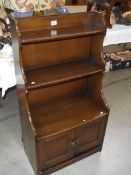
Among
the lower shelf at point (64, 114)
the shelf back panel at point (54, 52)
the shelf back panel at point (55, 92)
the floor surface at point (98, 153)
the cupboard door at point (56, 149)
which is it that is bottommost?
the floor surface at point (98, 153)

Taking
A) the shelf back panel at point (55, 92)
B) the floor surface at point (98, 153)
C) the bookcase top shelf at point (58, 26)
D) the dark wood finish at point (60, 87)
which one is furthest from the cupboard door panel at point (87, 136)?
the bookcase top shelf at point (58, 26)

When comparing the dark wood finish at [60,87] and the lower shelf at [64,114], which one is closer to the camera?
the dark wood finish at [60,87]

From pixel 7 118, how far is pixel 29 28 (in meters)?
1.16

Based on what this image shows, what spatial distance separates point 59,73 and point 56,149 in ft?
1.85

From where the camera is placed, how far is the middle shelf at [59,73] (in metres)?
1.39

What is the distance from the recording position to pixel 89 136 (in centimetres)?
170

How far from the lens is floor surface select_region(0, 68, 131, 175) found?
1.73 m

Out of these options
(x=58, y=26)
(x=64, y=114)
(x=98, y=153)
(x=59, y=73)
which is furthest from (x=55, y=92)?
(x=98, y=153)

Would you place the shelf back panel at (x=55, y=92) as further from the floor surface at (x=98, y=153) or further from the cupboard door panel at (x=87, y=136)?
the floor surface at (x=98, y=153)

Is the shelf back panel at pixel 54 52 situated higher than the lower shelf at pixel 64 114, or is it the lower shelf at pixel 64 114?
the shelf back panel at pixel 54 52

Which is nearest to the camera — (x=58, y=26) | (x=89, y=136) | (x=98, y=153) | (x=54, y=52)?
(x=58, y=26)

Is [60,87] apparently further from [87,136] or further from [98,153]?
[98,153]

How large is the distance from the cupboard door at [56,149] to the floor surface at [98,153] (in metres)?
0.13

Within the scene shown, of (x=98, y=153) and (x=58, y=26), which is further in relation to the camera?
(x=98, y=153)
